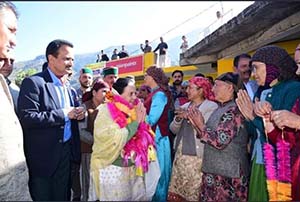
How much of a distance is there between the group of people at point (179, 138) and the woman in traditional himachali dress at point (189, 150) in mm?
A: 11

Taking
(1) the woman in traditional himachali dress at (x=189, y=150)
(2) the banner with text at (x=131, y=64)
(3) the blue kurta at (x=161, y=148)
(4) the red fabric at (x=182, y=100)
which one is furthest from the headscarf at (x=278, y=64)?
(2) the banner with text at (x=131, y=64)

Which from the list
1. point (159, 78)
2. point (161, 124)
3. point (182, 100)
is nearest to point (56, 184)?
point (161, 124)

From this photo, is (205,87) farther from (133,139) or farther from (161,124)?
(133,139)

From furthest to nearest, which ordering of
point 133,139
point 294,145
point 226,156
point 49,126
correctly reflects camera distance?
point 133,139
point 226,156
point 49,126
point 294,145

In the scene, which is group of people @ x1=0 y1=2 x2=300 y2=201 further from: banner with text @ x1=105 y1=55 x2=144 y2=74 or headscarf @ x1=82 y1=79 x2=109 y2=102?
banner with text @ x1=105 y1=55 x2=144 y2=74

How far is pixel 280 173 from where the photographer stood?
92.9 inches

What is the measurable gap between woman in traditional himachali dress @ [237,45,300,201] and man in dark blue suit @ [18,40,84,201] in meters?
1.63

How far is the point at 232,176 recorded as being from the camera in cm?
324

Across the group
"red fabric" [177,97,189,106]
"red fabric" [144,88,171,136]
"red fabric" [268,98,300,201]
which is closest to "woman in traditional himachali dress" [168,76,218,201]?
"red fabric" [144,88,171,136]

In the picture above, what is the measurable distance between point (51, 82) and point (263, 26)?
13.0 feet

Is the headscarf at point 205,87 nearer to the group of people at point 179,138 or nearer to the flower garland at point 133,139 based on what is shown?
the group of people at point 179,138

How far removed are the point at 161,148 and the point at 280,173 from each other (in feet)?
6.80

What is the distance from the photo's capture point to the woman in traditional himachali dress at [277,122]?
233 cm

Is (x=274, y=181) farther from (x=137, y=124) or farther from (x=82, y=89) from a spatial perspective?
(x=82, y=89)
